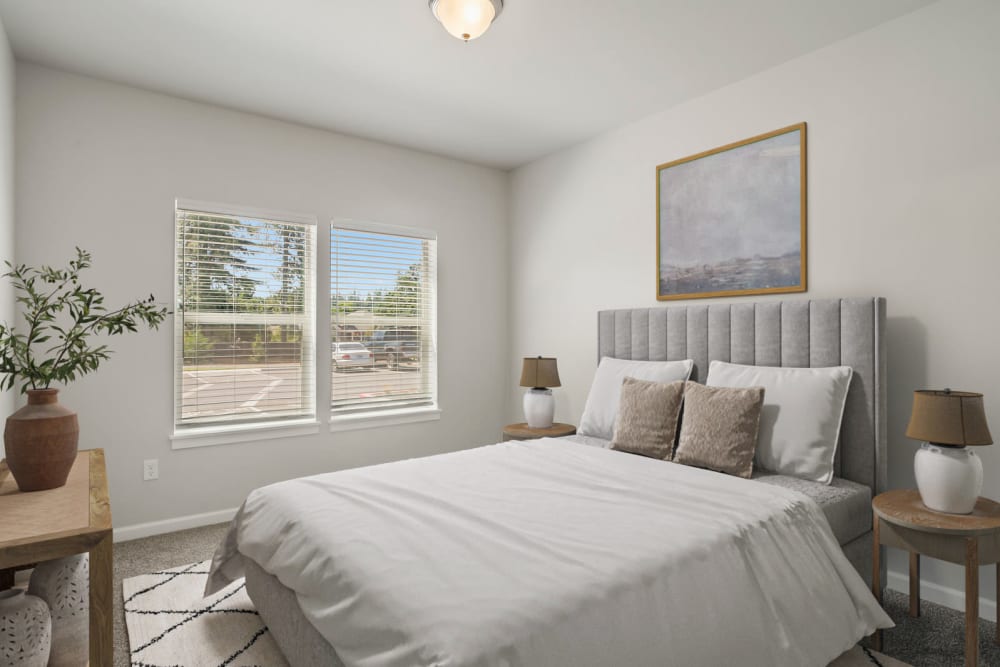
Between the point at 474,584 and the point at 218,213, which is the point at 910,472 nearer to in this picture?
the point at 474,584

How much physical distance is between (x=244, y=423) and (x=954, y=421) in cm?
375

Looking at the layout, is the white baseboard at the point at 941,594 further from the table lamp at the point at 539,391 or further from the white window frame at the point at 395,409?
the white window frame at the point at 395,409

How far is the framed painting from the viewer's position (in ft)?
9.53

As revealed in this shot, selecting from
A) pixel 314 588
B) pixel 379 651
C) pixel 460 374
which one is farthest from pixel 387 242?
pixel 379 651

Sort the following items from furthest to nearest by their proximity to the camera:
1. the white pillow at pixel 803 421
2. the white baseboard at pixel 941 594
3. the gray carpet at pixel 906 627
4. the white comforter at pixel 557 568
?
the white pillow at pixel 803 421 → the white baseboard at pixel 941 594 → the gray carpet at pixel 906 627 → the white comforter at pixel 557 568

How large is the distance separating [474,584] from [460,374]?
3.22m

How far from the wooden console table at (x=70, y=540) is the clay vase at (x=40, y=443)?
9 centimetres

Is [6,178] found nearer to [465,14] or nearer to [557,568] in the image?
[465,14]

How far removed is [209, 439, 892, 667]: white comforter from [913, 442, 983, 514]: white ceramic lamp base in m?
0.41

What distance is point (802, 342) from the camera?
8.91ft

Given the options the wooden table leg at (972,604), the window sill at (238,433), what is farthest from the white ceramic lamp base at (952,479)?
the window sill at (238,433)

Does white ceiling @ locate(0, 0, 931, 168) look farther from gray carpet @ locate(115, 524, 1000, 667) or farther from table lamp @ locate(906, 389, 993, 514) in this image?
gray carpet @ locate(115, 524, 1000, 667)

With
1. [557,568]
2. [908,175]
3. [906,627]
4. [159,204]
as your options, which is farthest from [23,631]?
[908,175]

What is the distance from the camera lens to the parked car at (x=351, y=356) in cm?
395
